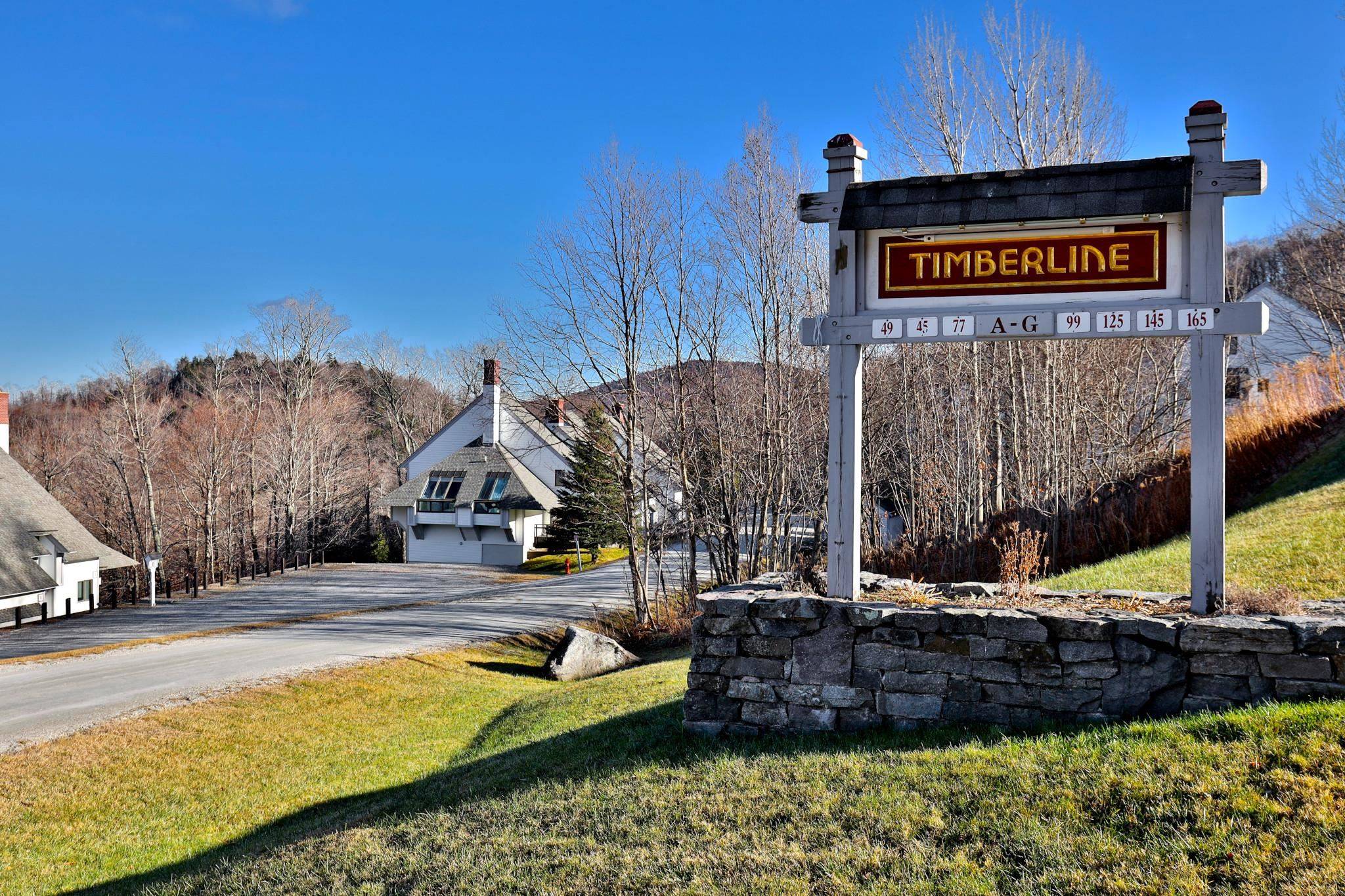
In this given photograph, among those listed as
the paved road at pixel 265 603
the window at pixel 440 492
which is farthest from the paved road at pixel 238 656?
the window at pixel 440 492

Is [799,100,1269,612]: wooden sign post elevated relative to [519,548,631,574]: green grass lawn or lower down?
elevated

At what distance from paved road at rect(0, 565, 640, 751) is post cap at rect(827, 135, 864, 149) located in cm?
1171

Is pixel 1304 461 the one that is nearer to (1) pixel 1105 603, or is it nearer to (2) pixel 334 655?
(1) pixel 1105 603

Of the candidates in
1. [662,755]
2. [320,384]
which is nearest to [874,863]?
[662,755]

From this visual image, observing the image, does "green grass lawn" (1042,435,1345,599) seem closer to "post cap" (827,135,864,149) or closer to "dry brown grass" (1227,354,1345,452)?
"dry brown grass" (1227,354,1345,452)

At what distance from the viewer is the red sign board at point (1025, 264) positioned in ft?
19.4

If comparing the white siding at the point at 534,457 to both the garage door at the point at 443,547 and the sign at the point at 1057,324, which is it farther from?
the sign at the point at 1057,324

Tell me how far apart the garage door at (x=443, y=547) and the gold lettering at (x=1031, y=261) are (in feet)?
116

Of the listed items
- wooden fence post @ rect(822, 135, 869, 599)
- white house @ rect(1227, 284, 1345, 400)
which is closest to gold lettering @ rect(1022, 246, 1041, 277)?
wooden fence post @ rect(822, 135, 869, 599)

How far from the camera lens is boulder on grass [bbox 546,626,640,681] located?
15.5 metres

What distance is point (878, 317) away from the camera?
6.32 metres

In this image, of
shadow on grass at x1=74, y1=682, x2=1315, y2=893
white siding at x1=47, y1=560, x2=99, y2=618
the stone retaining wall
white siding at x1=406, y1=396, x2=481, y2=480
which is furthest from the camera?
white siding at x1=406, y1=396, x2=481, y2=480

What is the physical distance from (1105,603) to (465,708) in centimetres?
955

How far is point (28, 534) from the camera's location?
82.0ft
